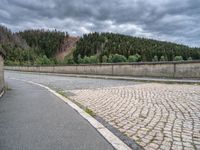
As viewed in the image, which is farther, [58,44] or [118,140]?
[58,44]

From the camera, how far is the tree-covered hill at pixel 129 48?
117 meters

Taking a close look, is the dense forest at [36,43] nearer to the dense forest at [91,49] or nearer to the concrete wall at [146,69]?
the dense forest at [91,49]

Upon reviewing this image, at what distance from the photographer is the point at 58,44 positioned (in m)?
191

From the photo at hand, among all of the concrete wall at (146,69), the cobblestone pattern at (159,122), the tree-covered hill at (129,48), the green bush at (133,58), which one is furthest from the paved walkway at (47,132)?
the tree-covered hill at (129,48)

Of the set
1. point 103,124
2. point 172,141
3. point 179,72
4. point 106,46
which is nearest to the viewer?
point 172,141

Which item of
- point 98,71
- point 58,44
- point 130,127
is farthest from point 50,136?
point 58,44

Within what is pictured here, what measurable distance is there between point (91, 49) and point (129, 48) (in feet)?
93.0

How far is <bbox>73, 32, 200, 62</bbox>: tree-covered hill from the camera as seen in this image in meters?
117

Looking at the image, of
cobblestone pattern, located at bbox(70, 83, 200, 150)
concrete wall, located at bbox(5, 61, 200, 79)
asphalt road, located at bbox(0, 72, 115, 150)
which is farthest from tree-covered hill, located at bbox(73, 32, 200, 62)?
asphalt road, located at bbox(0, 72, 115, 150)

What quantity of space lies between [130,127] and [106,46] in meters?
138

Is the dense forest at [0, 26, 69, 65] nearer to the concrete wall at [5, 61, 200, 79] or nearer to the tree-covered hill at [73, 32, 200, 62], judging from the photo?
the tree-covered hill at [73, 32, 200, 62]

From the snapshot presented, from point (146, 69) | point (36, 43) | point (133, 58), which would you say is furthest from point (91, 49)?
point (146, 69)

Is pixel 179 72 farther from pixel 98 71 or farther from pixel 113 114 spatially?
pixel 113 114

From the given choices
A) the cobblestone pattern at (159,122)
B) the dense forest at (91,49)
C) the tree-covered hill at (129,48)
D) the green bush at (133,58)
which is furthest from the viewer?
the tree-covered hill at (129,48)
